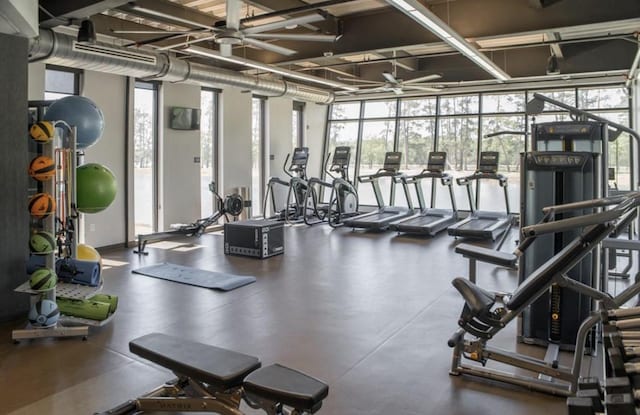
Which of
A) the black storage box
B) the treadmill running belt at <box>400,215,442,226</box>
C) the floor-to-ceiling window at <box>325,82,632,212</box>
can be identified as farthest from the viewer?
the floor-to-ceiling window at <box>325,82,632,212</box>

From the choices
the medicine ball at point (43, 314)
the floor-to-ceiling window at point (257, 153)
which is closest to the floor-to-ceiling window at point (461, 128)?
the floor-to-ceiling window at point (257, 153)

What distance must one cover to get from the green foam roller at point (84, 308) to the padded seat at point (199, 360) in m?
1.73

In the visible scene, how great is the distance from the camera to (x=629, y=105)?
10297 millimetres

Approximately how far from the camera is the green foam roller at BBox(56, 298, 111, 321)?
4215 mm

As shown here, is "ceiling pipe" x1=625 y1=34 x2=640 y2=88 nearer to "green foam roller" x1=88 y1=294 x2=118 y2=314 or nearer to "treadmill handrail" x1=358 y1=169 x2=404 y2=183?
"treadmill handrail" x1=358 y1=169 x2=404 y2=183

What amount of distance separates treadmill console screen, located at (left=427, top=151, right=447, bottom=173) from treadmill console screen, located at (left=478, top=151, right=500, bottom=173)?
0.77m

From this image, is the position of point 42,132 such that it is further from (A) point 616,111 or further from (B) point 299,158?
(A) point 616,111

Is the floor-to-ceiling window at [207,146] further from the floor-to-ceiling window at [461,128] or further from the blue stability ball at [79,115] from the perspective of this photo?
the blue stability ball at [79,115]

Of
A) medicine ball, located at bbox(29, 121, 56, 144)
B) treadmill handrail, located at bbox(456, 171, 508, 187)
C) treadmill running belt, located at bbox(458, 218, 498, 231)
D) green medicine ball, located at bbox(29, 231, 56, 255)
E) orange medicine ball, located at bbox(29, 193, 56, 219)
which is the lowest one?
treadmill running belt, located at bbox(458, 218, 498, 231)

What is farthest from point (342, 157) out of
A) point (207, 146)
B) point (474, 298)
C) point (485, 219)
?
point (474, 298)

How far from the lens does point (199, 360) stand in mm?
2453

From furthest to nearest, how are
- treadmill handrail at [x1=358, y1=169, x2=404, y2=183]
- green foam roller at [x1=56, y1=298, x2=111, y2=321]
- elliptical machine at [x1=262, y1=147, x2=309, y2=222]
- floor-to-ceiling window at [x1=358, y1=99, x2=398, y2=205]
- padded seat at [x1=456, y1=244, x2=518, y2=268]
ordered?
floor-to-ceiling window at [x1=358, y1=99, x2=398, y2=205] < elliptical machine at [x1=262, y1=147, x2=309, y2=222] < treadmill handrail at [x1=358, y1=169, x2=404, y2=183] < green foam roller at [x1=56, y1=298, x2=111, y2=321] < padded seat at [x1=456, y1=244, x2=518, y2=268]

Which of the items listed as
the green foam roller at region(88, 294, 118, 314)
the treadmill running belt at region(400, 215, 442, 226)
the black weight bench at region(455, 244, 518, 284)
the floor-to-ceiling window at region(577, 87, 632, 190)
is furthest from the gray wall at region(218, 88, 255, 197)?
the floor-to-ceiling window at region(577, 87, 632, 190)

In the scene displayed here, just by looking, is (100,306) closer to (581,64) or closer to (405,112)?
(581,64)
